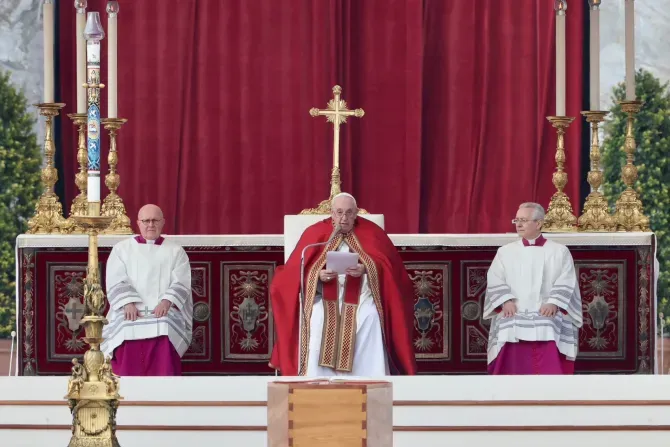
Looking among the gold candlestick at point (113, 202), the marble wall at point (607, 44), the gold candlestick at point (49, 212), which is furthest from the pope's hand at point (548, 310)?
the marble wall at point (607, 44)

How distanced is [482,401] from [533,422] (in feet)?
0.51

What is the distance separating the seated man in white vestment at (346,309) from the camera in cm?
719

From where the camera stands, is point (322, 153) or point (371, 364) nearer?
point (371, 364)

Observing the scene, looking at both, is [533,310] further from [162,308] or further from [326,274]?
[162,308]

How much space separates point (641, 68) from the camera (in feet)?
33.4

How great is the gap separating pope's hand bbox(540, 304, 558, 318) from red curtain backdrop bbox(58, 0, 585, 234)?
2.17 m

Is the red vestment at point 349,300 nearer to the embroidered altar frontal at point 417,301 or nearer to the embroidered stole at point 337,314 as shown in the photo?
the embroidered stole at point 337,314

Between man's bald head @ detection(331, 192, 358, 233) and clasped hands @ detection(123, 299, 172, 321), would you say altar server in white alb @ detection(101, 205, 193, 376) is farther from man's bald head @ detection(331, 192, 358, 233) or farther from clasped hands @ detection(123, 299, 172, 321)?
man's bald head @ detection(331, 192, 358, 233)

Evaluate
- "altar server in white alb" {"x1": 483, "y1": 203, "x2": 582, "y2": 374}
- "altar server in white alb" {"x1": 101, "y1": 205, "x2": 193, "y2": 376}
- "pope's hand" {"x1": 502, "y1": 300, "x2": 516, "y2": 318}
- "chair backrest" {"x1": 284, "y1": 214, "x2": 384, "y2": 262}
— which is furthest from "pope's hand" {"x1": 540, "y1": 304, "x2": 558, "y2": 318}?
"altar server in white alb" {"x1": 101, "y1": 205, "x2": 193, "y2": 376}

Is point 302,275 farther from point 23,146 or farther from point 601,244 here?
point 23,146

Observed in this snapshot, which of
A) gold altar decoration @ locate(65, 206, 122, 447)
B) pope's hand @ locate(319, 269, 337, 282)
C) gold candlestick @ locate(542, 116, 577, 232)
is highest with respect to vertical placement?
gold candlestick @ locate(542, 116, 577, 232)

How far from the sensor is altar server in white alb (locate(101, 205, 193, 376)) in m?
7.69

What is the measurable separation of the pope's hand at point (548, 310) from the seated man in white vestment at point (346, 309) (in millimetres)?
727

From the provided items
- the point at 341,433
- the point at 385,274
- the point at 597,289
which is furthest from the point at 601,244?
the point at 341,433
